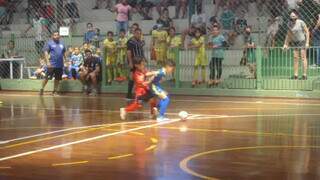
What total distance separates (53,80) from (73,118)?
885 cm

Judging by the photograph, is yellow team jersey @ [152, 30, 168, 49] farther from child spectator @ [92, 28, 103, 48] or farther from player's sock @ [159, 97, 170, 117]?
player's sock @ [159, 97, 170, 117]

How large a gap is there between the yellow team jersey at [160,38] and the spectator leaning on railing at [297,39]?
13.7 feet

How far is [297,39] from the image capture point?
18.9 metres

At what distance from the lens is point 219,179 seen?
7.52 m

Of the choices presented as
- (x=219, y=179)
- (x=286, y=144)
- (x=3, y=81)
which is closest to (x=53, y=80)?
(x=3, y=81)

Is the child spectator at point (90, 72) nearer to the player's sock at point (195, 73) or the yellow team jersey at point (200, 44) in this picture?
the player's sock at point (195, 73)

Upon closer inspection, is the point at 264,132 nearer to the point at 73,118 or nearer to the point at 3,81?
the point at 73,118

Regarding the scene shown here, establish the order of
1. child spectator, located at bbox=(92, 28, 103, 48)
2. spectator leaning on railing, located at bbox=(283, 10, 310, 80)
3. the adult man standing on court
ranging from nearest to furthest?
spectator leaning on railing, located at bbox=(283, 10, 310, 80) < the adult man standing on court < child spectator, located at bbox=(92, 28, 103, 48)

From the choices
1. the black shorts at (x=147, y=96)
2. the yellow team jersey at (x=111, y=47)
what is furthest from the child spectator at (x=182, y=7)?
the black shorts at (x=147, y=96)

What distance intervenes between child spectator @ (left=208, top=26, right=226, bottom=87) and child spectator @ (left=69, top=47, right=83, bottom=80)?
16.4 feet

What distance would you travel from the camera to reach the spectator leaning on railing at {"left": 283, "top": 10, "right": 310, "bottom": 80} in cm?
1861

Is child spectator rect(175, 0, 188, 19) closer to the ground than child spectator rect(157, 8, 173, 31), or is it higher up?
higher up

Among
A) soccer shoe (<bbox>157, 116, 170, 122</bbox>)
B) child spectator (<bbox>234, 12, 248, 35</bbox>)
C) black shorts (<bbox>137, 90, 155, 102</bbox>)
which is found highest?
child spectator (<bbox>234, 12, 248, 35</bbox>)

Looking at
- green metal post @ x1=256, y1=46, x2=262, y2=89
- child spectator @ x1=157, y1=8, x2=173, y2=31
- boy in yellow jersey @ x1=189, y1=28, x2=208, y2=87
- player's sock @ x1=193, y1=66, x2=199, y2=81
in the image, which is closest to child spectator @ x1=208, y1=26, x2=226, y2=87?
boy in yellow jersey @ x1=189, y1=28, x2=208, y2=87
